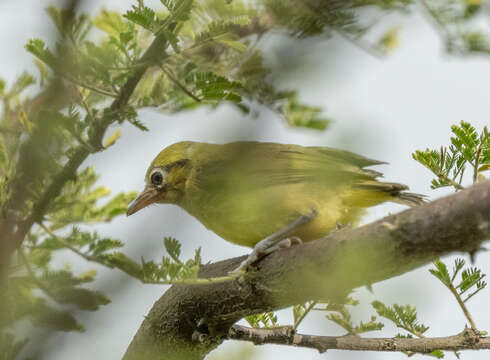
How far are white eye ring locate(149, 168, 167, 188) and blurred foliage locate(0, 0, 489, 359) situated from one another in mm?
451

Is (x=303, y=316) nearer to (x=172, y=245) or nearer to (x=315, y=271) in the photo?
(x=315, y=271)

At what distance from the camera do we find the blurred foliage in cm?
132

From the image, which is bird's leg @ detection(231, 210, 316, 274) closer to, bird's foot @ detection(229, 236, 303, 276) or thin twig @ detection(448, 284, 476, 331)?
bird's foot @ detection(229, 236, 303, 276)

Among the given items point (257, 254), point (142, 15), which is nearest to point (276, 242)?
point (257, 254)

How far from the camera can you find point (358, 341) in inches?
128

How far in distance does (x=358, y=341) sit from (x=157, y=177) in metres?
2.49

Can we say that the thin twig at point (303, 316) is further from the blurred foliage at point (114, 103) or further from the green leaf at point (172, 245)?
the green leaf at point (172, 245)

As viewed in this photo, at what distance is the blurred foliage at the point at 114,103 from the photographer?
4.34 feet

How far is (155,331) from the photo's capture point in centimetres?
363

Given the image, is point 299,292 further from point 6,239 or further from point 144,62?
point 6,239

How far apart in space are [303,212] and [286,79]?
279 centimetres

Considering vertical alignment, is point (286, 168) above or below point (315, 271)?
above

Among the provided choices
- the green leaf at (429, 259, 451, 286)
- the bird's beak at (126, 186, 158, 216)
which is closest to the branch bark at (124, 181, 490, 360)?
the green leaf at (429, 259, 451, 286)

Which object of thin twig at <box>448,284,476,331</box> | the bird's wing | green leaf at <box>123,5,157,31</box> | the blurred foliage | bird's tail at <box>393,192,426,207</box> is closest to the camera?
the blurred foliage
